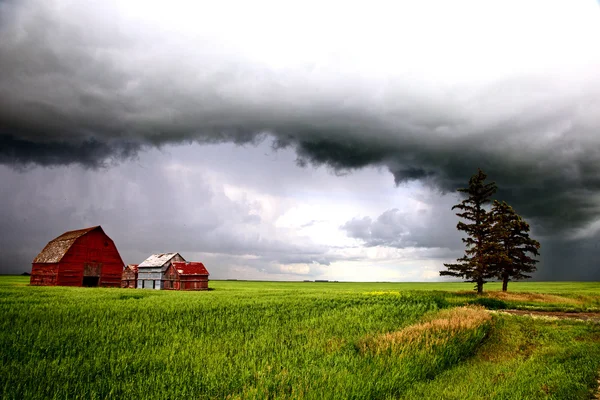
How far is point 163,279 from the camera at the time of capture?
57.8 meters

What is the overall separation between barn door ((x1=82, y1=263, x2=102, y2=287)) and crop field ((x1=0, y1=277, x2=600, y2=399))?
4135 cm

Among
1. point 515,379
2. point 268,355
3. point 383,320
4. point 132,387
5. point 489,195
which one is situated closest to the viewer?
point 132,387

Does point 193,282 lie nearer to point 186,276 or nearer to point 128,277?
point 186,276

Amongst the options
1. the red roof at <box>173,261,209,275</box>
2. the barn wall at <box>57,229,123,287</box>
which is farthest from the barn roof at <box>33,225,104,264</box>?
the red roof at <box>173,261,209,275</box>

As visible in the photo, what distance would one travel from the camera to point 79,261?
176 ft

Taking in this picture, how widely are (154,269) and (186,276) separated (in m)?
6.88

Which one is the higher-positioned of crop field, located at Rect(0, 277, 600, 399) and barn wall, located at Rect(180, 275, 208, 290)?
crop field, located at Rect(0, 277, 600, 399)

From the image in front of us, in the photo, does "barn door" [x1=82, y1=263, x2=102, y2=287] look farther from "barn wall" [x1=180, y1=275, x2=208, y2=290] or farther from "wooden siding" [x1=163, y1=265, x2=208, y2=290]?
"barn wall" [x1=180, y1=275, x2=208, y2=290]

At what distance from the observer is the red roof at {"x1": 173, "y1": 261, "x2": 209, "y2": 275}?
5613 cm

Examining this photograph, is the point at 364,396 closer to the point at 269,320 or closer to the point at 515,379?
the point at 515,379

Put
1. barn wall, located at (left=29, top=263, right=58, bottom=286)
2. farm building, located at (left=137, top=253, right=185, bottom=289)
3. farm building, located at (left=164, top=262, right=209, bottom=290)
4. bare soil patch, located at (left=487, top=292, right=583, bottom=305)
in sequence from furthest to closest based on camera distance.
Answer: farm building, located at (left=137, top=253, right=185, bottom=289) < farm building, located at (left=164, top=262, right=209, bottom=290) < barn wall, located at (left=29, top=263, right=58, bottom=286) < bare soil patch, located at (left=487, top=292, right=583, bottom=305)

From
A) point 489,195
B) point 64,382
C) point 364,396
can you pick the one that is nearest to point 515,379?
point 364,396

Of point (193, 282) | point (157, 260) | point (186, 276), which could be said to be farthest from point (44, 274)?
point (193, 282)

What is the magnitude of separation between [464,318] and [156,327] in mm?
13709
